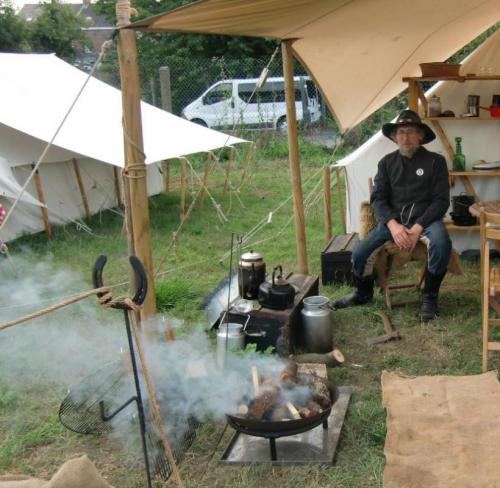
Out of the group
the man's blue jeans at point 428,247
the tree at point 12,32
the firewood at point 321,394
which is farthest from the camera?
the tree at point 12,32

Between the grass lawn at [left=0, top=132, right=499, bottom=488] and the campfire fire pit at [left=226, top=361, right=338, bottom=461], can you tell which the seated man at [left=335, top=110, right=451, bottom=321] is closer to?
the grass lawn at [left=0, top=132, right=499, bottom=488]

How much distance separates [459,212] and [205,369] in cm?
301

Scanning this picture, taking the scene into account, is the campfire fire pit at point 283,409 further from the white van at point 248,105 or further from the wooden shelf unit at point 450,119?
the white van at point 248,105

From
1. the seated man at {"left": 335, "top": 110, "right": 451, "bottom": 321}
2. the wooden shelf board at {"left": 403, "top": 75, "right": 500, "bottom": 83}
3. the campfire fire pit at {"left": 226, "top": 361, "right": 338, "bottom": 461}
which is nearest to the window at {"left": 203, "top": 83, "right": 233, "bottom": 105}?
the wooden shelf board at {"left": 403, "top": 75, "right": 500, "bottom": 83}

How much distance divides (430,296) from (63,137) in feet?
13.4

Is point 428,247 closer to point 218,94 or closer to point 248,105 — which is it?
point 248,105

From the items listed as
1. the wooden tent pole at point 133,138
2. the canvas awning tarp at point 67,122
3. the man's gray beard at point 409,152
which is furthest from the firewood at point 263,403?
the canvas awning tarp at point 67,122

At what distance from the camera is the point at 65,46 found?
19.3 m

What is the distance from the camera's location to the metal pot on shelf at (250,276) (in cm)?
381

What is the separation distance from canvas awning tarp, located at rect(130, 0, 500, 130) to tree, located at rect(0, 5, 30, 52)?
14364 mm

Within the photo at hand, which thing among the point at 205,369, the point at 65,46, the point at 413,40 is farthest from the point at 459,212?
the point at 65,46

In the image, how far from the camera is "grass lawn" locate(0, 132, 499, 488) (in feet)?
8.84

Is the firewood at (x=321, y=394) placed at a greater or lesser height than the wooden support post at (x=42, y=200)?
lesser

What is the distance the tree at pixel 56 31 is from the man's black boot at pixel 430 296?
55.4ft
